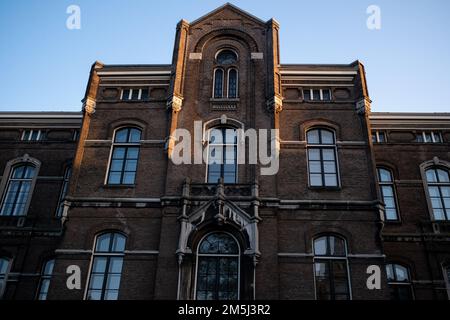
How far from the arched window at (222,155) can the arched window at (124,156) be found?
3.07 metres

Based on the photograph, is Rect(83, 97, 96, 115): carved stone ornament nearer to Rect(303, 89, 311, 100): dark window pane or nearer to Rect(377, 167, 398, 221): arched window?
Rect(303, 89, 311, 100): dark window pane

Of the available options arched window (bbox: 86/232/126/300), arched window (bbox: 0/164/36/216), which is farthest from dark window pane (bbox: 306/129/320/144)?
arched window (bbox: 0/164/36/216)

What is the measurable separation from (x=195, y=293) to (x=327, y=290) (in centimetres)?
448

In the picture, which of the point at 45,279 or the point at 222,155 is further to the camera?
the point at 45,279

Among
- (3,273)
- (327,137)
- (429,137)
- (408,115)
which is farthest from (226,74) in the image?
(3,273)

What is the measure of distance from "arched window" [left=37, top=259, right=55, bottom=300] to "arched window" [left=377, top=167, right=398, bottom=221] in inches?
568

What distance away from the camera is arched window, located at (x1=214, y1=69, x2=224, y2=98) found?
20.0 metres

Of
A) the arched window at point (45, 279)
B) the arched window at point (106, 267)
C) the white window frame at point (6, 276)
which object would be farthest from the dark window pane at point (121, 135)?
the white window frame at point (6, 276)

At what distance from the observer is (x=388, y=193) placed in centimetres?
2030

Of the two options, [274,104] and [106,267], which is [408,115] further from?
[106,267]

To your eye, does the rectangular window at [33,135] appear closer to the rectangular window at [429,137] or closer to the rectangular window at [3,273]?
the rectangular window at [3,273]

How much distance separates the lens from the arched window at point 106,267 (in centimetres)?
1554

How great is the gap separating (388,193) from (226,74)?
29.8 feet
